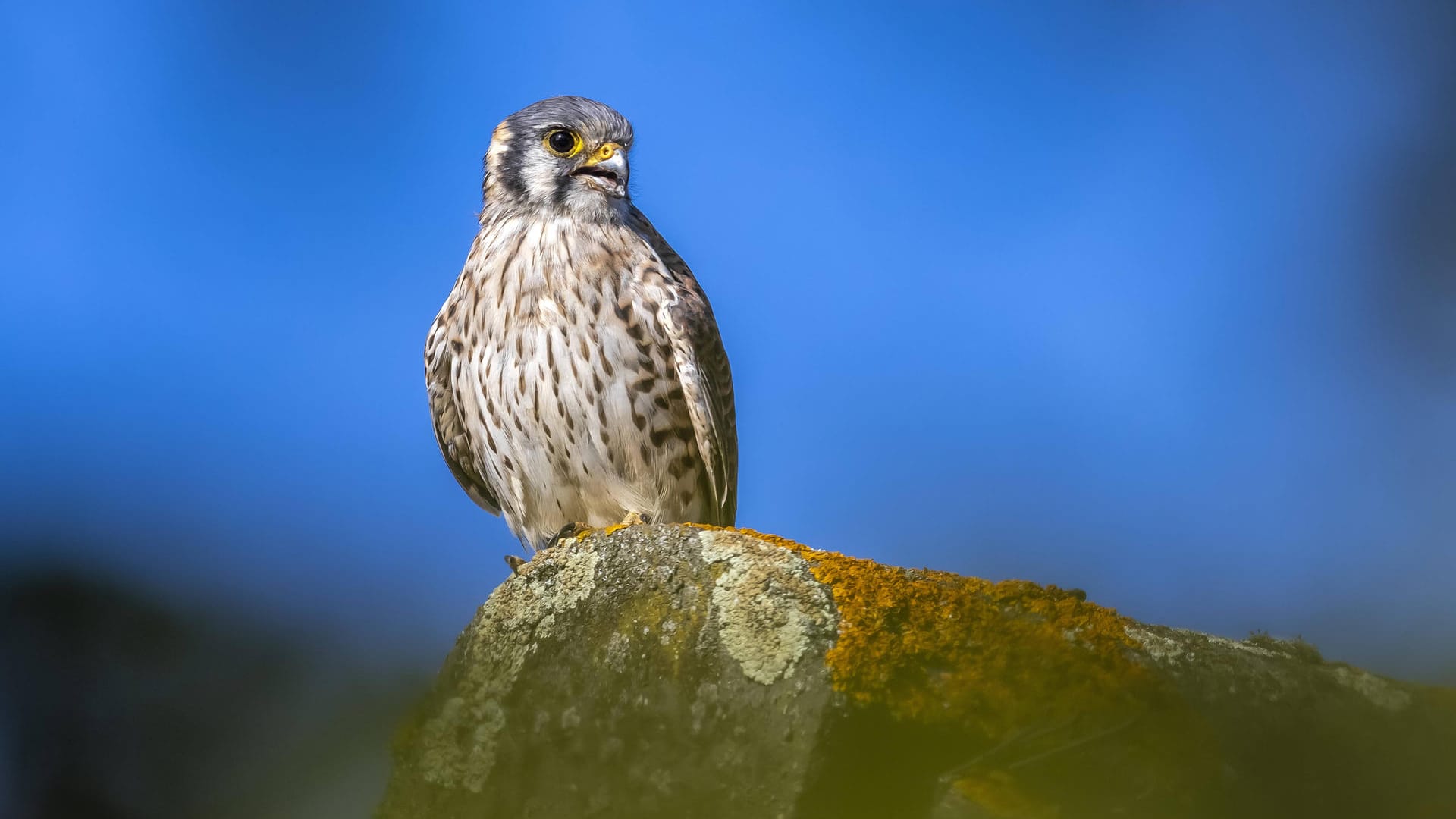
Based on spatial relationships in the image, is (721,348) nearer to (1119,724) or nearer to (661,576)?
(661,576)

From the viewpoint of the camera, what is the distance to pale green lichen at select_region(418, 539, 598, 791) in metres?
2.40

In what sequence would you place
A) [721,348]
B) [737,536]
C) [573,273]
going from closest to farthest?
[737,536], [573,273], [721,348]

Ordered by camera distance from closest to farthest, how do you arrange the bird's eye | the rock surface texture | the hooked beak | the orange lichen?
the rock surface texture < the orange lichen < the hooked beak < the bird's eye

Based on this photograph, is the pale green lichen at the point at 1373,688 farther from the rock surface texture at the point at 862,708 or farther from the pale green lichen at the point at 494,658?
the pale green lichen at the point at 494,658

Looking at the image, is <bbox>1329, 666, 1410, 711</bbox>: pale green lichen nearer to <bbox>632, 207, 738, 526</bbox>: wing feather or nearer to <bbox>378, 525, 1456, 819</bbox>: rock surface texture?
<bbox>378, 525, 1456, 819</bbox>: rock surface texture

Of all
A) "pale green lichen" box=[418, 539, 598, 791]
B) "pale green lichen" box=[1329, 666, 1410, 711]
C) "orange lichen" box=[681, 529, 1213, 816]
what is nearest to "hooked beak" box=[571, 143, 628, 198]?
"pale green lichen" box=[418, 539, 598, 791]

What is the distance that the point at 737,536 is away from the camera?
255 cm

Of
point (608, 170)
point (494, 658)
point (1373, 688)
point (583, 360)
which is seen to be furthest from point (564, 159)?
point (1373, 688)

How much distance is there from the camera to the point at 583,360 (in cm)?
399

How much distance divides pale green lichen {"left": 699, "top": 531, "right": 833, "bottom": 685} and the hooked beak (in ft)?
7.13

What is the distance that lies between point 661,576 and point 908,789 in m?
0.72

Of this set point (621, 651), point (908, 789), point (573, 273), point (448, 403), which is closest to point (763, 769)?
point (908, 789)

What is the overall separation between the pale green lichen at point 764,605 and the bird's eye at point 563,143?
2404 mm

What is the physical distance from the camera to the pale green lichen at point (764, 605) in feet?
7.47
